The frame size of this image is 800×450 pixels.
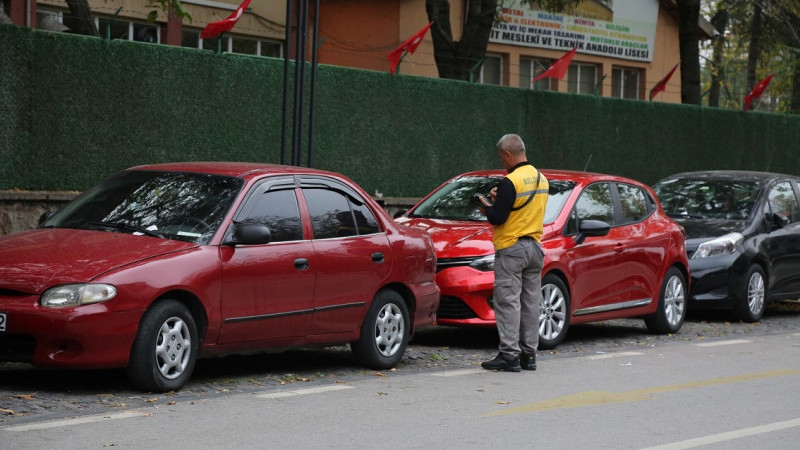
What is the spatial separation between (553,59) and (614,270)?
19.4m

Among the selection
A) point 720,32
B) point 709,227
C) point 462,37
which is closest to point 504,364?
point 709,227

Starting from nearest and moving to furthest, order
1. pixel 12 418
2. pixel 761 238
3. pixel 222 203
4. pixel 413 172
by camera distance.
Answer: pixel 12 418 → pixel 222 203 → pixel 761 238 → pixel 413 172

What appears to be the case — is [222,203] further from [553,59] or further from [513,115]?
[553,59]

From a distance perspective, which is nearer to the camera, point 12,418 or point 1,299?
point 12,418

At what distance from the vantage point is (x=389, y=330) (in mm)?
11023

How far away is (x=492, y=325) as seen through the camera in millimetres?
12344

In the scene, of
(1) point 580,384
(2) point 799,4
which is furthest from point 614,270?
(2) point 799,4

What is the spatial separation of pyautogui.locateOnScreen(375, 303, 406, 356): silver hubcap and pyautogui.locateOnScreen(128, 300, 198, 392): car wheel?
206cm

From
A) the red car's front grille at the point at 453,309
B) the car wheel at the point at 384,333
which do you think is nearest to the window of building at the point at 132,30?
the red car's front grille at the point at 453,309

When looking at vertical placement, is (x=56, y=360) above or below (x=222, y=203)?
below

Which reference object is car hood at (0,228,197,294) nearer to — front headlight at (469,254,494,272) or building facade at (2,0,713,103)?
front headlight at (469,254,494,272)

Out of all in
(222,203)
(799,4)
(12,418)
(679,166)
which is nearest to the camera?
(12,418)

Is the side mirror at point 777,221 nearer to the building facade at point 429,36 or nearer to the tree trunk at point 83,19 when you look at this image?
the building facade at point 429,36

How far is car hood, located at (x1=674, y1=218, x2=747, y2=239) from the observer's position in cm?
1634
